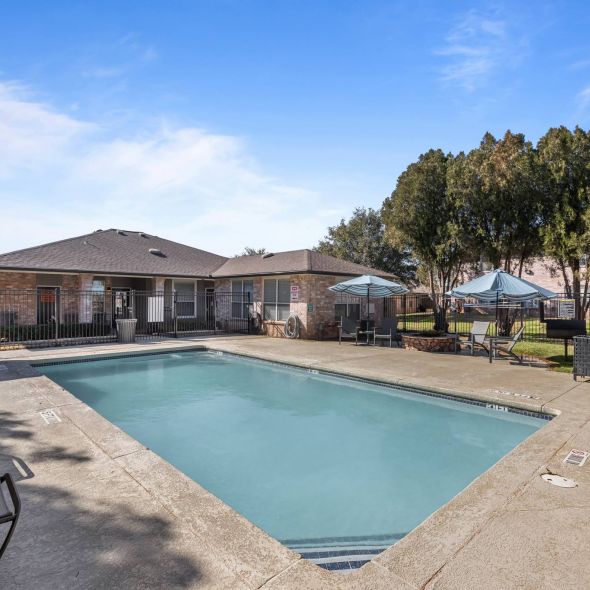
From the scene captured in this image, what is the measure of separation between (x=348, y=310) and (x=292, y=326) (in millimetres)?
2844

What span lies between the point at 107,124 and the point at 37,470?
32.9ft

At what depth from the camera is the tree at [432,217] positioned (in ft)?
53.9

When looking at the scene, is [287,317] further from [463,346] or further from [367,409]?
[367,409]

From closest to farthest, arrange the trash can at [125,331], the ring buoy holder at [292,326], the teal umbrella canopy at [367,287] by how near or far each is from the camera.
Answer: the teal umbrella canopy at [367,287]
the trash can at [125,331]
the ring buoy holder at [292,326]

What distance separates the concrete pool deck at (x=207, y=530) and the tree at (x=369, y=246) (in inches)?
1049

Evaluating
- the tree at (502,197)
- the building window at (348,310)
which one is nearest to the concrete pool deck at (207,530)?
the tree at (502,197)

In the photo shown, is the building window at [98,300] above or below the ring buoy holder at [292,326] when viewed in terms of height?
above

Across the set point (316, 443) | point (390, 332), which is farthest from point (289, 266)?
point (316, 443)

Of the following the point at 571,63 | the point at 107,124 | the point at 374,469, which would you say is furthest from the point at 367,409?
the point at 107,124

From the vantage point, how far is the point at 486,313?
30.8 meters

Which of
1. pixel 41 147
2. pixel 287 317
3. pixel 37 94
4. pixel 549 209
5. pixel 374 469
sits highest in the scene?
pixel 37 94

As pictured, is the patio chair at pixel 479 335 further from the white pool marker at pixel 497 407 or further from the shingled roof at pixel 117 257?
the shingled roof at pixel 117 257

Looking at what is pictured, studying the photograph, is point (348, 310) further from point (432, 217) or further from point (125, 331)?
point (125, 331)

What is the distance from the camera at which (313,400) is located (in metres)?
8.12
